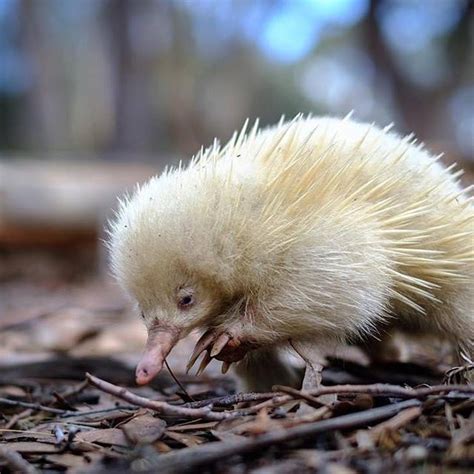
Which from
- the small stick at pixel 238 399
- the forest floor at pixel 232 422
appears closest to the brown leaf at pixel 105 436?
the forest floor at pixel 232 422

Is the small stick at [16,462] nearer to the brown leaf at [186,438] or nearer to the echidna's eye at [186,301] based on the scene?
the brown leaf at [186,438]

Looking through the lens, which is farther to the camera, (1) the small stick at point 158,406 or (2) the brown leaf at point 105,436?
(2) the brown leaf at point 105,436

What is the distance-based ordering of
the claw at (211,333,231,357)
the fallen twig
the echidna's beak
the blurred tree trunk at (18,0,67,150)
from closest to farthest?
the fallen twig → the echidna's beak → the claw at (211,333,231,357) → the blurred tree trunk at (18,0,67,150)

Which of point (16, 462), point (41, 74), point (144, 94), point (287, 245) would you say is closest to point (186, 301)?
point (287, 245)

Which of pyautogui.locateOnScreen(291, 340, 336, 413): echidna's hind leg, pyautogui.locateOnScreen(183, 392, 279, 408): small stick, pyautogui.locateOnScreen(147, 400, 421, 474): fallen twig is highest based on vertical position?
pyautogui.locateOnScreen(291, 340, 336, 413): echidna's hind leg

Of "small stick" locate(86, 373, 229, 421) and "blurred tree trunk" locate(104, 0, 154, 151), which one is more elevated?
"blurred tree trunk" locate(104, 0, 154, 151)

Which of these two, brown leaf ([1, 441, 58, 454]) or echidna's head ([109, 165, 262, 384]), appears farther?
echidna's head ([109, 165, 262, 384])

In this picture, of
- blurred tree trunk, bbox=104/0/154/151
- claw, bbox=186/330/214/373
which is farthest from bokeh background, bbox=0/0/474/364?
claw, bbox=186/330/214/373

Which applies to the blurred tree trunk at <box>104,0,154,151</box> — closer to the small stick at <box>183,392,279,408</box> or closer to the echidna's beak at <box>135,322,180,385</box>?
the echidna's beak at <box>135,322,180,385</box>
